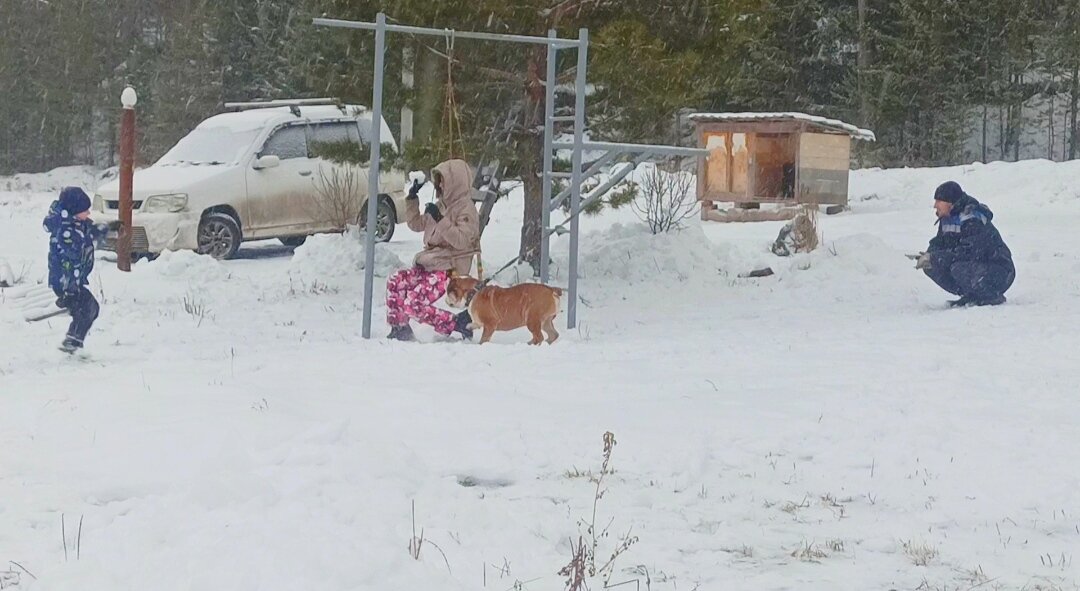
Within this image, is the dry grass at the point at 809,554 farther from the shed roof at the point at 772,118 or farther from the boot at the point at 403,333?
the shed roof at the point at 772,118

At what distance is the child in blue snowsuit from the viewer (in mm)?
8133

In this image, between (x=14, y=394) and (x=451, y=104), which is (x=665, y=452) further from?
(x=451, y=104)

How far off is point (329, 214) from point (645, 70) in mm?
6466

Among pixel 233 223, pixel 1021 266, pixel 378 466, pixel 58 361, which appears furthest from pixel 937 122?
pixel 378 466

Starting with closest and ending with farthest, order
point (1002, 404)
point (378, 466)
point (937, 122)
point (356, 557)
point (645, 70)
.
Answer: point (356, 557)
point (378, 466)
point (1002, 404)
point (645, 70)
point (937, 122)

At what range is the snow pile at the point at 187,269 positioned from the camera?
12023mm

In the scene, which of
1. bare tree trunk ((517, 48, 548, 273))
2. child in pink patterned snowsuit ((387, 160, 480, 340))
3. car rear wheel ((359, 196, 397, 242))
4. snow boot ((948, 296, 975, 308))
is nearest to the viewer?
child in pink patterned snowsuit ((387, 160, 480, 340))

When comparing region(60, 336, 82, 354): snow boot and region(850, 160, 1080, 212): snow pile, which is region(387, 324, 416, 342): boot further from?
region(850, 160, 1080, 212): snow pile

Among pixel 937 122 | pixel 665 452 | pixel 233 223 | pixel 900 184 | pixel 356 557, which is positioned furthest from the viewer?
pixel 937 122

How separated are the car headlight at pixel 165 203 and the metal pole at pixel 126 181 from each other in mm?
1019

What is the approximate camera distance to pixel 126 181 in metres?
13.0

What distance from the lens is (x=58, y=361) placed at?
26.9 ft

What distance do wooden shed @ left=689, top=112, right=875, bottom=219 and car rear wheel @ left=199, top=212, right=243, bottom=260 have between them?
8796 mm

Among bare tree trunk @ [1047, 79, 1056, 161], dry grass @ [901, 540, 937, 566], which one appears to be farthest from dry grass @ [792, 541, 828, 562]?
bare tree trunk @ [1047, 79, 1056, 161]
